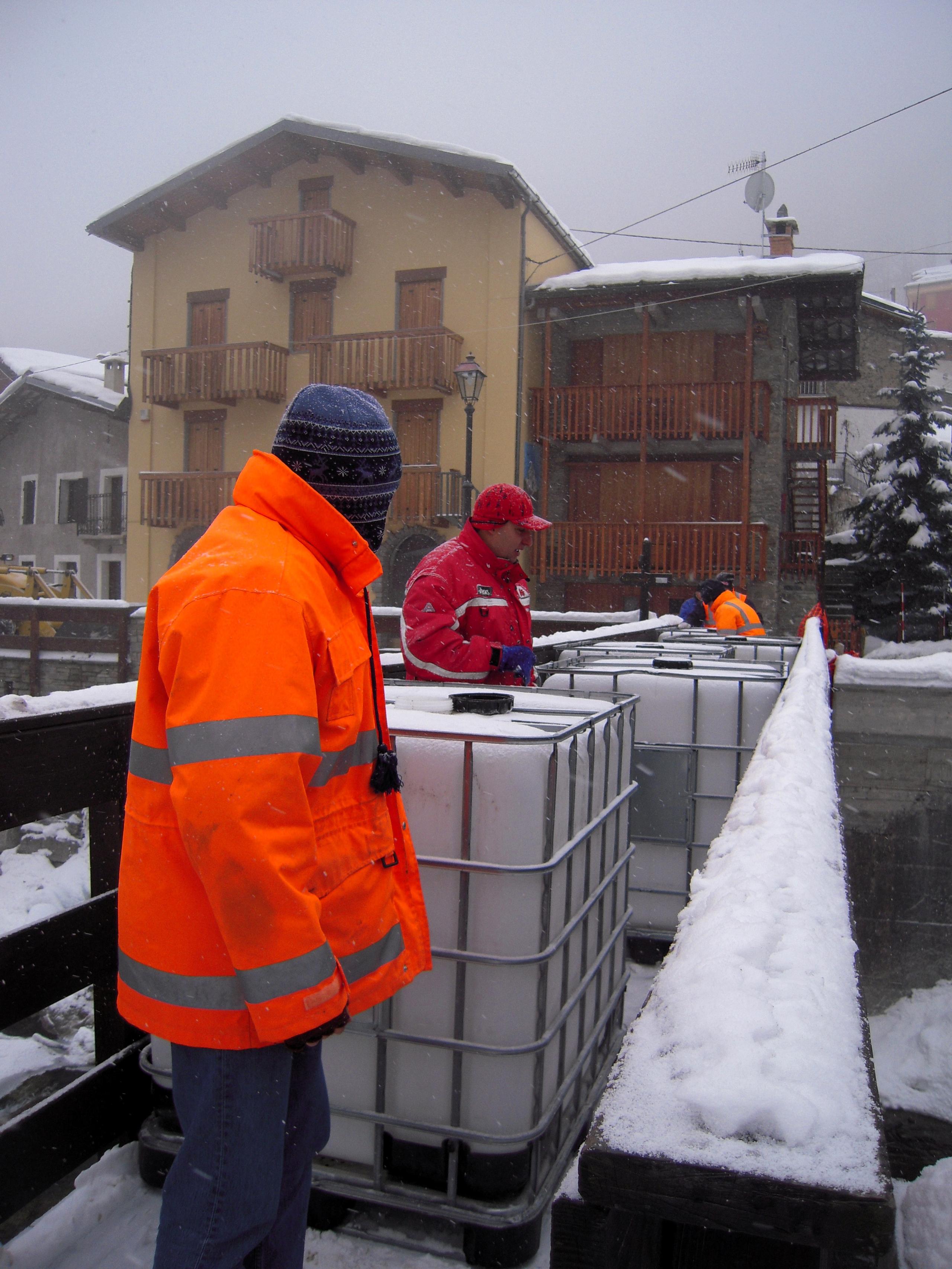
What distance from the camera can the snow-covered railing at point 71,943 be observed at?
1.87m

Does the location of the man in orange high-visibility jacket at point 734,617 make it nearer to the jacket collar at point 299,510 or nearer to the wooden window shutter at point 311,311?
the jacket collar at point 299,510

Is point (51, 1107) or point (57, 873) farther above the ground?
point (51, 1107)

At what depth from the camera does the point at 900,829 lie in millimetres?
7465

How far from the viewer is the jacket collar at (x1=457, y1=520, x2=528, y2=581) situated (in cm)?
367

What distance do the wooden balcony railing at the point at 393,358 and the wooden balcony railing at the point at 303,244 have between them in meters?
1.69

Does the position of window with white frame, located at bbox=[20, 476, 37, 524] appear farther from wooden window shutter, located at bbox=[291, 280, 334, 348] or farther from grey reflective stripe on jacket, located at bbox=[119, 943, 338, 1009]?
grey reflective stripe on jacket, located at bbox=[119, 943, 338, 1009]

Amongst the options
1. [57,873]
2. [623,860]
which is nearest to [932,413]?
[57,873]

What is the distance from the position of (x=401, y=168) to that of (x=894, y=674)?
18388 millimetres

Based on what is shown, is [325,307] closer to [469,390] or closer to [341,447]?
[469,390]

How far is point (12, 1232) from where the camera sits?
2303 millimetres

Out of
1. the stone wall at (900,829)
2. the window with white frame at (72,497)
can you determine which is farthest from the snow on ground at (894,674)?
the window with white frame at (72,497)

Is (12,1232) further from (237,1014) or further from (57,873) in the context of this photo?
(57,873)

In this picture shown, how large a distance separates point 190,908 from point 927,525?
25.0 meters

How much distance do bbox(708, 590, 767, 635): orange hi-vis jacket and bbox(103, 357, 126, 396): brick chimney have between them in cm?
2779
